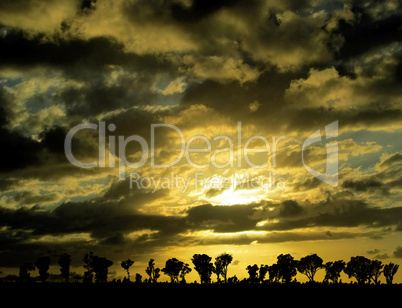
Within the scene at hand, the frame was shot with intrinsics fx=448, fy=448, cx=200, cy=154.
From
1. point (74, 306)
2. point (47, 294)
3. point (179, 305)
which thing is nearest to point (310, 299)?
point (179, 305)

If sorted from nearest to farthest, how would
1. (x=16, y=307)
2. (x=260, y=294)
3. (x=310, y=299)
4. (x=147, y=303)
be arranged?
(x=16, y=307), (x=147, y=303), (x=310, y=299), (x=260, y=294)

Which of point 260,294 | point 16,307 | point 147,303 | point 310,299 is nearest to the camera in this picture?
point 16,307

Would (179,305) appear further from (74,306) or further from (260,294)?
(260,294)

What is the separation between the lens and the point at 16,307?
2335 inches

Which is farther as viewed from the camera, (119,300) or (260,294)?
(260,294)

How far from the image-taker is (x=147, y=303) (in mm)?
63344

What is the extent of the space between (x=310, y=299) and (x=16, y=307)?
42864mm

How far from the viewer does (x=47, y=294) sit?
7150 cm

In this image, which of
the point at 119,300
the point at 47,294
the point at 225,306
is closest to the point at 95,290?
the point at 47,294

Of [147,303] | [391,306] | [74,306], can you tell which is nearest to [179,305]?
[147,303]

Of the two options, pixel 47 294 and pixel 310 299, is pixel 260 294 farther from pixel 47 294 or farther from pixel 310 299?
pixel 47 294

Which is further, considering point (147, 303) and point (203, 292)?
point (203, 292)

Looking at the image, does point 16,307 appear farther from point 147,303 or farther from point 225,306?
point 225,306

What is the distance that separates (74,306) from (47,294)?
556 inches
